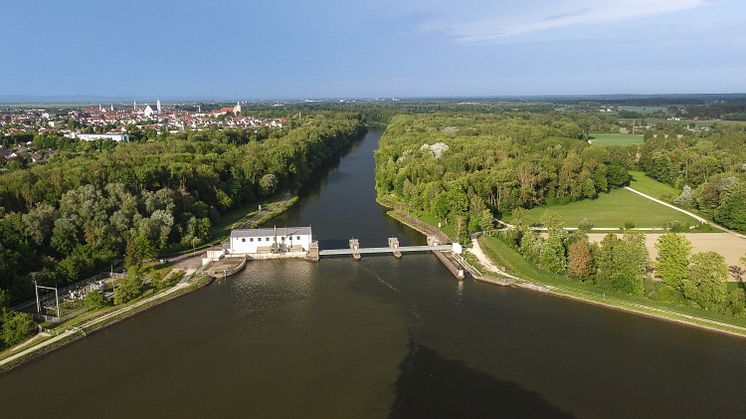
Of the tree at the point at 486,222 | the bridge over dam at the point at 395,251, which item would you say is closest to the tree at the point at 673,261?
the bridge over dam at the point at 395,251

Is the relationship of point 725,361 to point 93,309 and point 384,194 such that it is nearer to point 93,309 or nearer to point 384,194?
point 93,309

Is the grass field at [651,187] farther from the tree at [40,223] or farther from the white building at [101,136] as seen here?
the white building at [101,136]

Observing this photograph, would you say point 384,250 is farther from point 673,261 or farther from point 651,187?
point 651,187

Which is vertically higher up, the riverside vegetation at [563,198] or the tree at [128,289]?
the riverside vegetation at [563,198]

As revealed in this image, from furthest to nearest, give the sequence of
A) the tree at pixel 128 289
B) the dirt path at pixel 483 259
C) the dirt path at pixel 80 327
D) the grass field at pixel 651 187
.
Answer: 1. the grass field at pixel 651 187
2. the dirt path at pixel 483 259
3. the tree at pixel 128 289
4. the dirt path at pixel 80 327

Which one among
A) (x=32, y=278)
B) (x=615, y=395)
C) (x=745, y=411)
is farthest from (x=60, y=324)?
(x=745, y=411)

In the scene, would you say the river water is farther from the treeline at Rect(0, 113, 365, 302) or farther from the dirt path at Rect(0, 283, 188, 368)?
the treeline at Rect(0, 113, 365, 302)

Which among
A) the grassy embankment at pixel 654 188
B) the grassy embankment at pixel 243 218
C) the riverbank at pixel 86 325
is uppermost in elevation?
the grassy embankment at pixel 654 188

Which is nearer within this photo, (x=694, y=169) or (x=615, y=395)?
(x=615, y=395)

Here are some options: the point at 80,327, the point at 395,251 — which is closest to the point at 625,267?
the point at 395,251
